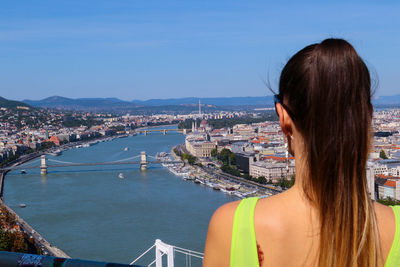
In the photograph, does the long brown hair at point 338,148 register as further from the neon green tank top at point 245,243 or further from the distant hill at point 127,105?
the distant hill at point 127,105

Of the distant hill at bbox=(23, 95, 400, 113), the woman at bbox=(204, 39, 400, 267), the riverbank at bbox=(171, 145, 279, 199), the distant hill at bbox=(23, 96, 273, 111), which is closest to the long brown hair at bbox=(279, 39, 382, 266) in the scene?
the woman at bbox=(204, 39, 400, 267)

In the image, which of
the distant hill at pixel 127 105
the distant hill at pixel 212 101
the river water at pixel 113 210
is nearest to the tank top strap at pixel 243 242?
the river water at pixel 113 210

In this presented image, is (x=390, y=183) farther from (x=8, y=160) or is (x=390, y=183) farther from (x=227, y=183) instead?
(x=8, y=160)

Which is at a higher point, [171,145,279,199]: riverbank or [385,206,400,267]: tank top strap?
[385,206,400,267]: tank top strap

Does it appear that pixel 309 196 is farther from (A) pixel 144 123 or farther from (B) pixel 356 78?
(A) pixel 144 123

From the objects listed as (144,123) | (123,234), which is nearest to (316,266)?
(123,234)

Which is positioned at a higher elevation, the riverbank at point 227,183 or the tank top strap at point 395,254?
the tank top strap at point 395,254

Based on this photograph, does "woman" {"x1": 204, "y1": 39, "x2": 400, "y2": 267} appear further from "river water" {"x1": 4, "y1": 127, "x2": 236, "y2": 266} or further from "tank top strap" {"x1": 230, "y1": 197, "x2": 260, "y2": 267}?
"river water" {"x1": 4, "y1": 127, "x2": 236, "y2": 266}

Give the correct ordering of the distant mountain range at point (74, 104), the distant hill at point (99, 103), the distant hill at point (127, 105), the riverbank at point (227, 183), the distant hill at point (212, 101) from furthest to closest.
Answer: the distant hill at point (212, 101)
the distant mountain range at point (74, 104)
the distant hill at point (99, 103)
the distant hill at point (127, 105)
the riverbank at point (227, 183)

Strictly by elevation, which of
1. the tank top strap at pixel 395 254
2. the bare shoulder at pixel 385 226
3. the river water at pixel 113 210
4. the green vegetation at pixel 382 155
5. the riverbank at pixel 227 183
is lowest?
the riverbank at pixel 227 183
